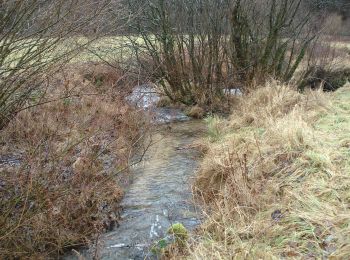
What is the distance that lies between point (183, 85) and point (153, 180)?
21.2 feet

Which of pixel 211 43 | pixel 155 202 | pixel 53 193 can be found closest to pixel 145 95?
pixel 211 43

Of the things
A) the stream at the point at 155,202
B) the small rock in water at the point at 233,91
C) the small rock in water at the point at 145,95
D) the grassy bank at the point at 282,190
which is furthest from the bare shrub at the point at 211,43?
the grassy bank at the point at 282,190

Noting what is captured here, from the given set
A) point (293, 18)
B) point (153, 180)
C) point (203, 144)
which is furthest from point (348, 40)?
point (153, 180)

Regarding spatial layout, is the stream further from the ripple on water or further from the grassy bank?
the grassy bank

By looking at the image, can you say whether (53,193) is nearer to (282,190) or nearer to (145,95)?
(282,190)

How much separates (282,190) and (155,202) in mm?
1976

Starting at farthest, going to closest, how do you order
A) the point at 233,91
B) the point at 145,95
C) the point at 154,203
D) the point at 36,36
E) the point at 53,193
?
the point at 145,95 → the point at 233,91 → the point at 154,203 → the point at 36,36 → the point at 53,193

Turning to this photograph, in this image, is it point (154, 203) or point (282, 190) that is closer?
point (282, 190)

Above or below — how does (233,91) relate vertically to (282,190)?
below

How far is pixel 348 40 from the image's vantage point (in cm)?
2344

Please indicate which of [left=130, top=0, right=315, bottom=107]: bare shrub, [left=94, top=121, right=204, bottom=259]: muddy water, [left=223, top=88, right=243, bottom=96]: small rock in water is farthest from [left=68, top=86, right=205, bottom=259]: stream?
[left=130, top=0, right=315, bottom=107]: bare shrub

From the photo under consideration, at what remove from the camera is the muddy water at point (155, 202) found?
208 inches

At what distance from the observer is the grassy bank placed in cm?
420

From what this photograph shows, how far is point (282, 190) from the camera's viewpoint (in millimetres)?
5578
